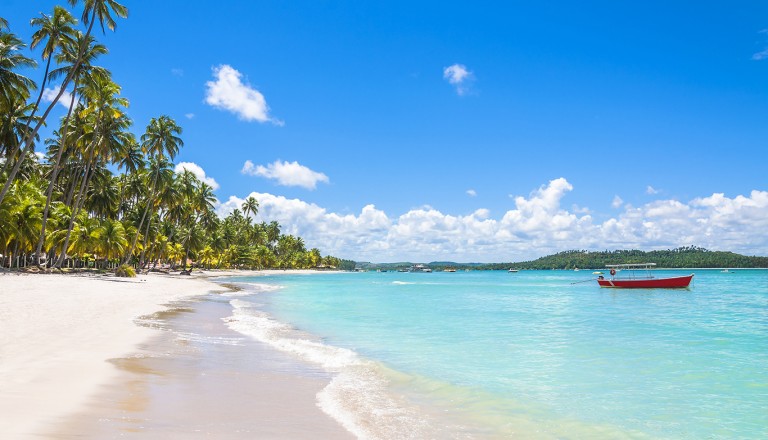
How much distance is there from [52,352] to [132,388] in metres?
3.50

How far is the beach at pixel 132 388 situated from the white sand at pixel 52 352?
0.02 metres

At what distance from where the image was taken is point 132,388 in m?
7.91

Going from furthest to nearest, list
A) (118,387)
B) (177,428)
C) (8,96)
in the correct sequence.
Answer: (8,96) → (118,387) → (177,428)

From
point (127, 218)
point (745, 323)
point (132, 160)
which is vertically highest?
point (132, 160)

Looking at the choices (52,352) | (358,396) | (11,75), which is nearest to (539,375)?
(358,396)

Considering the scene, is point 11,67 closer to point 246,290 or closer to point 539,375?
point 246,290

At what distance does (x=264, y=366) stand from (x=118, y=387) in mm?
3559

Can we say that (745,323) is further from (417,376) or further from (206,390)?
(206,390)

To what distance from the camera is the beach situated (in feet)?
19.6

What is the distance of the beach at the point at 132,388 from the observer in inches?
235

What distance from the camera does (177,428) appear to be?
603 centimetres

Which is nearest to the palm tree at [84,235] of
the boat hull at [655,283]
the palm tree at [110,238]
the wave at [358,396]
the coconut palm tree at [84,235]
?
the coconut palm tree at [84,235]

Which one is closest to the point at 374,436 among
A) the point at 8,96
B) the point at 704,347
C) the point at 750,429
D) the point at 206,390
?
the point at 206,390

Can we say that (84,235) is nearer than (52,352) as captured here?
No
